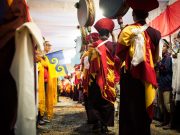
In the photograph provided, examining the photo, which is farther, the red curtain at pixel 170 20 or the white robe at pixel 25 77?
the red curtain at pixel 170 20

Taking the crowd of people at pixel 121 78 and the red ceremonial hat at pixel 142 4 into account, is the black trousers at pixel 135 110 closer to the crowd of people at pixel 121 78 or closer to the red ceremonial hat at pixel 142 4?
the crowd of people at pixel 121 78

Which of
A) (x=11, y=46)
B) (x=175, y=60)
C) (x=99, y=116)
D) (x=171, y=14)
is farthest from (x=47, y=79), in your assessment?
(x=11, y=46)

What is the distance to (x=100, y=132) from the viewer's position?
5.09m

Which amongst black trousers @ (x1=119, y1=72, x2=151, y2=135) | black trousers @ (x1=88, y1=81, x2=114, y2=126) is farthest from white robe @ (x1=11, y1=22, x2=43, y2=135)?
black trousers @ (x1=88, y1=81, x2=114, y2=126)

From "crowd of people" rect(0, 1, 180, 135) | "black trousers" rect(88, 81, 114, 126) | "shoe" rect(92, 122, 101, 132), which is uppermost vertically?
"crowd of people" rect(0, 1, 180, 135)

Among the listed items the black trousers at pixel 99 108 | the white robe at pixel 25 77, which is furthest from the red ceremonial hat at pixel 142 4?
the black trousers at pixel 99 108

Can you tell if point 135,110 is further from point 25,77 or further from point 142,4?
point 25,77

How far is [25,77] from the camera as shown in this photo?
160cm

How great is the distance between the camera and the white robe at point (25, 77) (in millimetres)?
1586

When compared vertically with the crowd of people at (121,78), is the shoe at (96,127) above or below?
below

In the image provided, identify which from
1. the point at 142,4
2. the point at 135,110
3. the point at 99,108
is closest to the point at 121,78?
the point at 135,110

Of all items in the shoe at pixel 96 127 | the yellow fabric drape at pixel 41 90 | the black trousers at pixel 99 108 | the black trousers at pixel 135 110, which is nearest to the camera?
the black trousers at pixel 135 110

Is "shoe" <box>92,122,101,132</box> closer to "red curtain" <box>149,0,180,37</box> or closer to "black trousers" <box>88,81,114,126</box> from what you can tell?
"black trousers" <box>88,81,114,126</box>

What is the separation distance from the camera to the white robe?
5.20ft
